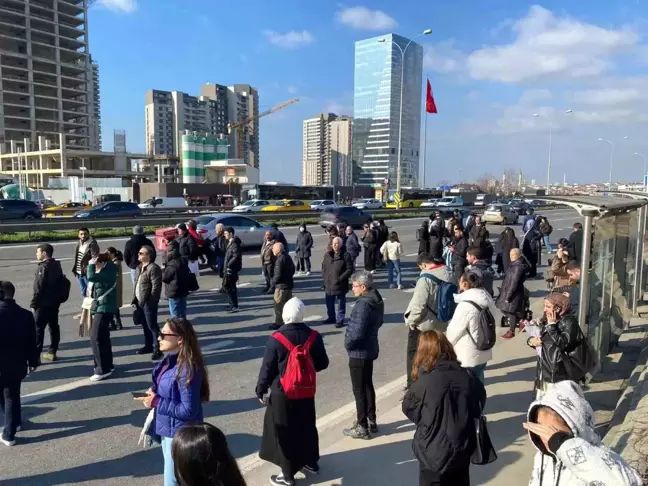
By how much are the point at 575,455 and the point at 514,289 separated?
670cm

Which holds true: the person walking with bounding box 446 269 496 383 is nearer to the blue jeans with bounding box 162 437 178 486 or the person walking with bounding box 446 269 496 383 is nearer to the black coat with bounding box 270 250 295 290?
the blue jeans with bounding box 162 437 178 486

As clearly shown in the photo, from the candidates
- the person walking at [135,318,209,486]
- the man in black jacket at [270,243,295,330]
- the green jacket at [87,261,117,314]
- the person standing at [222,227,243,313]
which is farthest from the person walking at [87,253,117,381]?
the person standing at [222,227,243,313]

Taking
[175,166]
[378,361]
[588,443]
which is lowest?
[378,361]

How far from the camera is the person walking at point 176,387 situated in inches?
143

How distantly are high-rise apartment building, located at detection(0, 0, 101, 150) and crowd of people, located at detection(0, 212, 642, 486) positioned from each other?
4031 inches

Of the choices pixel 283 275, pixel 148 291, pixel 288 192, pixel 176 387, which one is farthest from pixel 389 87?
pixel 176 387

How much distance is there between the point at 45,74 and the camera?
9688 cm

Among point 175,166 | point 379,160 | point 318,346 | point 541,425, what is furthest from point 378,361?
point 379,160

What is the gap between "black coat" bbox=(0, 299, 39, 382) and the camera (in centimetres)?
474

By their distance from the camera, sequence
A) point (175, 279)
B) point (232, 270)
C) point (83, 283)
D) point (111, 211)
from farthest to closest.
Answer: point (111, 211) → point (232, 270) → point (83, 283) → point (175, 279)

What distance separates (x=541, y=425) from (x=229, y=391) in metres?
4.75

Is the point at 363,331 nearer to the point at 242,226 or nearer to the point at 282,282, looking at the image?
the point at 282,282

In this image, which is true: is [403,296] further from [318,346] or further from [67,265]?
[67,265]

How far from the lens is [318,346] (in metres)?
4.24
